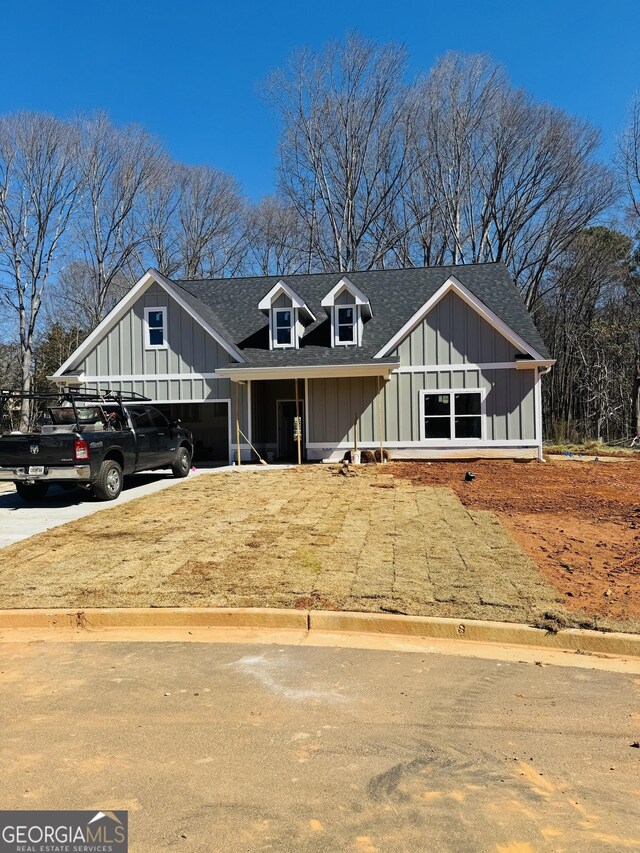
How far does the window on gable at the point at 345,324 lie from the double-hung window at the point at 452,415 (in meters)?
3.47

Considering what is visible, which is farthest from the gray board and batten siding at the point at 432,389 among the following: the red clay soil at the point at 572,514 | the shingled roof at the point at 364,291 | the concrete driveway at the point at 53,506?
the concrete driveway at the point at 53,506

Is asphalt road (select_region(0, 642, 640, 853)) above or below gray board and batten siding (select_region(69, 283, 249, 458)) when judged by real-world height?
below

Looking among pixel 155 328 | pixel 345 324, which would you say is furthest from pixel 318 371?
pixel 155 328

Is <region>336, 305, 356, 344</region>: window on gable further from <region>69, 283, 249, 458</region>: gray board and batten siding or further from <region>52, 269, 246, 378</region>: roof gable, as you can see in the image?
<region>69, 283, 249, 458</region>: gray board and batten siding

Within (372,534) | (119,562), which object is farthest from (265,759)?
(372,534)

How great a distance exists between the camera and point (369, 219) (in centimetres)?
3625

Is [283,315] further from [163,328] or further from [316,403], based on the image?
[163,328]

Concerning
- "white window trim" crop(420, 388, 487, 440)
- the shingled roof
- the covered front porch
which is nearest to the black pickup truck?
the covered front porch

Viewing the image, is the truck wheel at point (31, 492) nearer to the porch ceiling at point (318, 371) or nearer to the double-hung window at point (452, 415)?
the porch ceiling at point (318, 371)

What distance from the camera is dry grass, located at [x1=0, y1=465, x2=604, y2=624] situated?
19.2ft

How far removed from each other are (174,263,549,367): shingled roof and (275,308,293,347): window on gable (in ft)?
1.31

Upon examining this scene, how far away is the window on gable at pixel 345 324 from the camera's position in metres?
20.4

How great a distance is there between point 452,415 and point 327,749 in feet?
52.6

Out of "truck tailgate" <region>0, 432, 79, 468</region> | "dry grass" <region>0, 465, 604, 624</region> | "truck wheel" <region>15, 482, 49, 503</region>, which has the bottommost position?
"dry grass" <region>0, 465, 604, 624</region>
